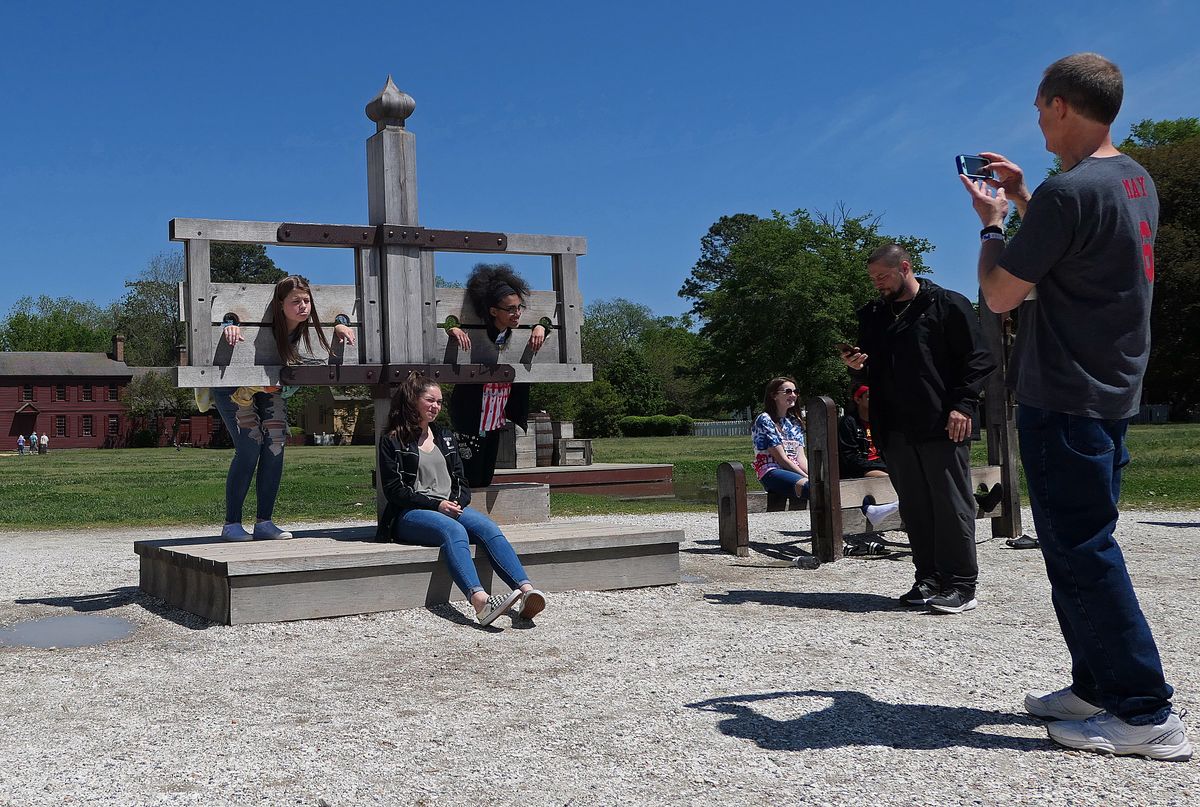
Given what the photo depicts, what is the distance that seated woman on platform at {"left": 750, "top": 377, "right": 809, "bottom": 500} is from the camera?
373 inches

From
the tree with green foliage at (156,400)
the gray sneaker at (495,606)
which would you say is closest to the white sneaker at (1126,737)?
the gray sneaker at (495,606)

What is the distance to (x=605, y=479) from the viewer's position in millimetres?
19750

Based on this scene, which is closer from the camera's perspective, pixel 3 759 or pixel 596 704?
pixel 3 759

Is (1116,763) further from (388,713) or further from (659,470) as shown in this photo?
(659,470)

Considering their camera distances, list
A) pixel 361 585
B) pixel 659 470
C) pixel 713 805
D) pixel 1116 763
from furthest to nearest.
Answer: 1. pixel 659 470
2. pixel 361 585
3. pixel 1116 763
4. pixel 713 805

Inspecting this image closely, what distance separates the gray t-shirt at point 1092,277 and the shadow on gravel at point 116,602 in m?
4.84

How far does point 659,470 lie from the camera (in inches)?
811

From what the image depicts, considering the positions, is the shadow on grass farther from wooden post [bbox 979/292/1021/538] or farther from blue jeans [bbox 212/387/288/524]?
wooden post [bbox 979/292/1021/538]

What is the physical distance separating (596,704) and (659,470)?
16.1 metres

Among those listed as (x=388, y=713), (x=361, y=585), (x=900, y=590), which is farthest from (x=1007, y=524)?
(x=388, y=713)

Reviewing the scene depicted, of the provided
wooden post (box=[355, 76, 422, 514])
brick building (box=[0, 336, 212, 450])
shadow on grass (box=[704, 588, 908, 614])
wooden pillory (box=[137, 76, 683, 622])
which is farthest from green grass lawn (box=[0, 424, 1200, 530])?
brick building (box=[0, 336, 212, 450])

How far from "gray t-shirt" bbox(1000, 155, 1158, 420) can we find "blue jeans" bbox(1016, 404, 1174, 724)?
0.32 ft

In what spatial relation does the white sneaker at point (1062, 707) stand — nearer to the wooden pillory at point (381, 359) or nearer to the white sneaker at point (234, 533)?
the wooden pillory at point (381, 359)

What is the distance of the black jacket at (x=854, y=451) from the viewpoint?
9.43 metres
